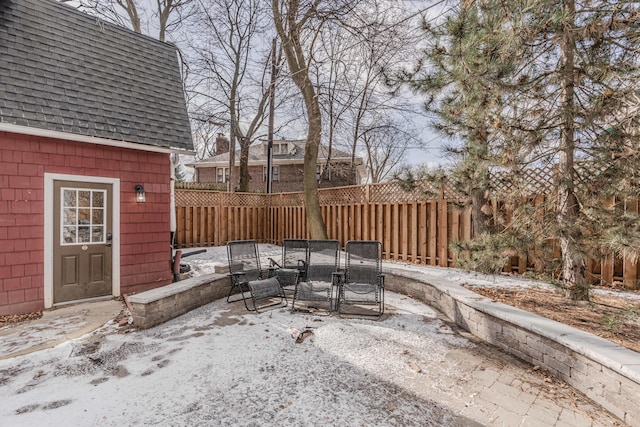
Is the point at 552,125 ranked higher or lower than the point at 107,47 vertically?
lower

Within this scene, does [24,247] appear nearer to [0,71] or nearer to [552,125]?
[0,71]

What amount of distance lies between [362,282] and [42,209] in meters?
5.13

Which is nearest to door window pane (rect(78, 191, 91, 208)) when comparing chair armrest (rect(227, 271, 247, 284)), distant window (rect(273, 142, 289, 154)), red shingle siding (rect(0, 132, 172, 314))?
red shingle siding (rect(0, 132, 172, 314))

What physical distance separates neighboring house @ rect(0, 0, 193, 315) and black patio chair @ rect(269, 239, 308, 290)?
2382mm

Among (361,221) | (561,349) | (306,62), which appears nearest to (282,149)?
(306,62)

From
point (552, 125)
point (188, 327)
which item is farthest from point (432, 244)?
point (188, 327)

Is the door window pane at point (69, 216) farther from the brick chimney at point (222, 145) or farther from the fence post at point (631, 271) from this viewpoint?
the brick chimney at point (222, 145)

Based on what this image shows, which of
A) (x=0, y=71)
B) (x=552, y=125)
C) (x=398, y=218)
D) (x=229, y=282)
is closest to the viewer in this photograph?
(x=552, y=125)

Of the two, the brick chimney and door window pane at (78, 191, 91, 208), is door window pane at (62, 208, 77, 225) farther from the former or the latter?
the brick chimney

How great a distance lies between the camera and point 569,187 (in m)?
3.77

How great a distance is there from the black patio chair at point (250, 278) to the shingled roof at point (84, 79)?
243cm

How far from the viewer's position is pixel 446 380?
2.97 metres

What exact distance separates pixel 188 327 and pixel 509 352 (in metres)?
3.84

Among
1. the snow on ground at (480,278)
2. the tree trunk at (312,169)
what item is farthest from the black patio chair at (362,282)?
the tree trunk at (312,169)
